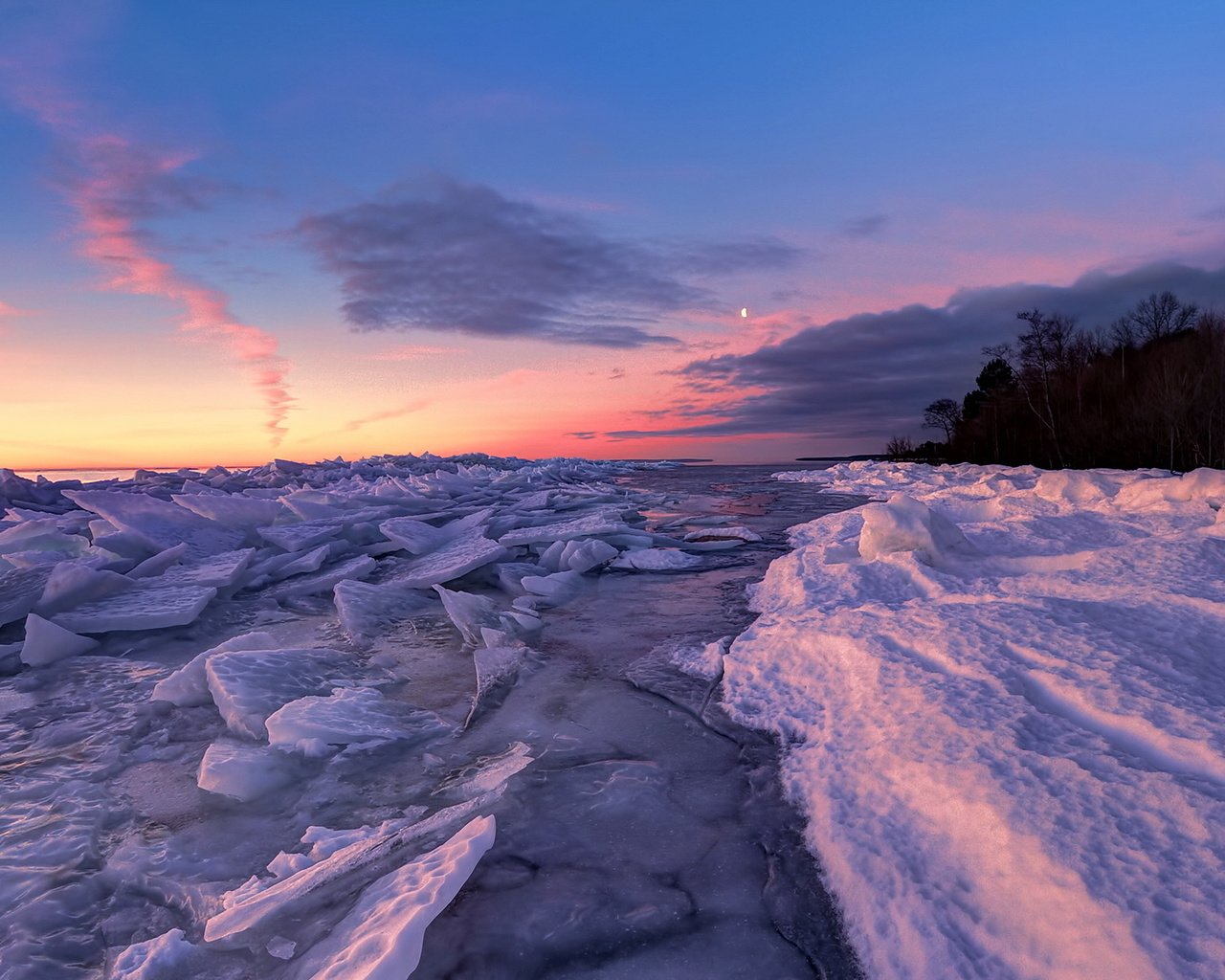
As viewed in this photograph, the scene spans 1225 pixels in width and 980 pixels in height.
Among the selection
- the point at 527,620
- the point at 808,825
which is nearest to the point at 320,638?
the point at 527,620

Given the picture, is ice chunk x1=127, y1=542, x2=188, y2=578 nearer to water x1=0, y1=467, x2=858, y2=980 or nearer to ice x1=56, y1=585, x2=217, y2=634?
ice x1=56, y1=585, x2=217, y2=634

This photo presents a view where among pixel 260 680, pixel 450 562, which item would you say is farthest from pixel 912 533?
pixel 260 680

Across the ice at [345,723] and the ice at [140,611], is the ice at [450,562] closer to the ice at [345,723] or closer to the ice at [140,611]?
the ice at [140,611]

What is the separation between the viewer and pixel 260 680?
2.56m

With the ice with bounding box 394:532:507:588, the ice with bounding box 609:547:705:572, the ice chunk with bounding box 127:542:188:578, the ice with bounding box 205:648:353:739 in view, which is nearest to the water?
the ice with bounding box 205:648:353:739

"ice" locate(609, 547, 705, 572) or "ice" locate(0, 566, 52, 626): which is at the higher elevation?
"ice" locate(0, 566, 52, 626)

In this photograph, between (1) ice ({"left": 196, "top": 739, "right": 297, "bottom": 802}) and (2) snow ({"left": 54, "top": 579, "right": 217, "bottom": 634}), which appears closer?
(1) ice ({"left": 196, "top": 739, "right": 297, "bottom": 802})

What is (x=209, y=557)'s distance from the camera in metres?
4.92

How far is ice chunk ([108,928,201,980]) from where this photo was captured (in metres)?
1.25

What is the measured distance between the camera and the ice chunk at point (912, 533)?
3975mm

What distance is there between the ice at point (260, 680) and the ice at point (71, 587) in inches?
60.8

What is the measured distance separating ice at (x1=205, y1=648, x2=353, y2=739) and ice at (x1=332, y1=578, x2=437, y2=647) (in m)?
0.65

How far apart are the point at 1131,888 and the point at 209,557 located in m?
5.53

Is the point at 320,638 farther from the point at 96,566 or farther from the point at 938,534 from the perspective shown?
the point at 938,534
